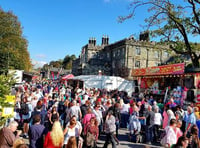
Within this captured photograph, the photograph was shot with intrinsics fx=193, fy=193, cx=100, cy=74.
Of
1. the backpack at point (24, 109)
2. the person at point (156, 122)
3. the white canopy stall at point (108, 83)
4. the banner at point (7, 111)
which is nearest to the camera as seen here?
the banner at point (7, 111)

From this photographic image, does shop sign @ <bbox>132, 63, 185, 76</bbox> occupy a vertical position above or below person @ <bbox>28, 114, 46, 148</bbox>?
above

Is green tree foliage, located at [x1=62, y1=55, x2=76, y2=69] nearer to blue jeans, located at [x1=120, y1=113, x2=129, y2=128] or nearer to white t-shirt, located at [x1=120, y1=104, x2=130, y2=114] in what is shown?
blue jeans, located at [x1=120, y1=113, x2=129, y2=128]

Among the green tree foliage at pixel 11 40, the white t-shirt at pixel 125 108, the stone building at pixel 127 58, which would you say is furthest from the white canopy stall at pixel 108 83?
the green tree foliage at pixel 11 40

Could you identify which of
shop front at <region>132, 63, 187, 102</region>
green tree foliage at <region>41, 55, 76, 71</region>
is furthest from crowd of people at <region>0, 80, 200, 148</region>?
green tree foliage at <region>41, 55, 76, 71</region>

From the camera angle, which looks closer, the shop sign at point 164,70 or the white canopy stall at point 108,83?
the shop sign at point 164,70

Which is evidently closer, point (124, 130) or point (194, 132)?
point (194, 132)

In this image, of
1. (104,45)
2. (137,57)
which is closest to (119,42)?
(137,57)

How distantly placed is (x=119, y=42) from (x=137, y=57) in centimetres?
596

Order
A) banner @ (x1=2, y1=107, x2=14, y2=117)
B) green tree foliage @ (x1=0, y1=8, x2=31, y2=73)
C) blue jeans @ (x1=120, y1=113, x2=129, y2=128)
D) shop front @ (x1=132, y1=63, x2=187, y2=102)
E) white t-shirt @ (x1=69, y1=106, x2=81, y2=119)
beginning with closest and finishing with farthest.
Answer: banner @ (x1=2, y1=107, x2=14, y2=117) → white t-shirt @ (x1=69, y1=106, x2=81, y2=119) → blue jeans @ (x1=120, y1=113, x2=129, y2=128) → shop front @ (x1=132, y1=63, x2=187, y2=102) → green tree foliage @ (x1=0, y1=8, x2=31, y2=73)

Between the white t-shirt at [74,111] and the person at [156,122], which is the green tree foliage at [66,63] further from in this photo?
the person at [156,122]

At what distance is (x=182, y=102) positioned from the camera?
12914 millimetres

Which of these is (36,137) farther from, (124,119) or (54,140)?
(124,119)

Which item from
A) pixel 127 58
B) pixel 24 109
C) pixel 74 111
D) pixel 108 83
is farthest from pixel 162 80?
pixel 127 58

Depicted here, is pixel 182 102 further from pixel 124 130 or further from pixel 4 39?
pixel 4 39
